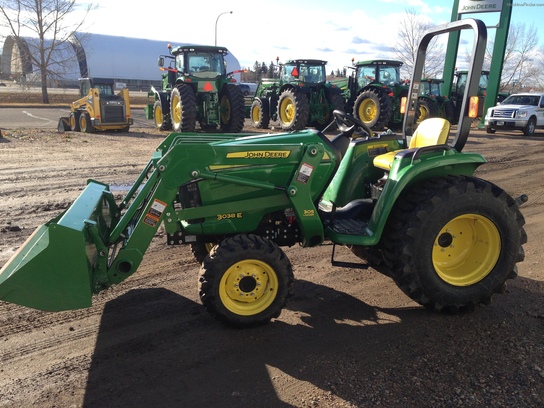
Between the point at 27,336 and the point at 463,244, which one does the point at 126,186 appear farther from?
the point at 463,244

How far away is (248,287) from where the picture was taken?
3.43 m

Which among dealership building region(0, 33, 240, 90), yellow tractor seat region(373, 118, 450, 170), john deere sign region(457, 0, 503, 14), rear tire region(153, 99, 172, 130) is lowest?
rear tire region(153, 99, 172, 130)

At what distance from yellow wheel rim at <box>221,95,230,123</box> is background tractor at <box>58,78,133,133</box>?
307 centimetres

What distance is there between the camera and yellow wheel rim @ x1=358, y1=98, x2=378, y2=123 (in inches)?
642

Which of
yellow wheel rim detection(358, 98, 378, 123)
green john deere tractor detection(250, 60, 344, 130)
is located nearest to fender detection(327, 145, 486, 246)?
green john deere tractor detection(250, 60, 344, 130)

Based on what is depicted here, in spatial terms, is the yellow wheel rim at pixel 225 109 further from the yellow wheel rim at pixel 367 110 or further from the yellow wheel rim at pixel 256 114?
the yellow wheel rim at pixel 367 110

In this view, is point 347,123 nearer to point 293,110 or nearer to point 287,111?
point 293,110

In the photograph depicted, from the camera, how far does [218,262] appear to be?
3.30 meters

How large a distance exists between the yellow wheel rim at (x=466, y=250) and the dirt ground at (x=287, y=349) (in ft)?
1.05

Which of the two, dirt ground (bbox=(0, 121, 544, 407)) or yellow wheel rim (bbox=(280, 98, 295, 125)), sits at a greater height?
yellow wheel rim (bbox=(280, 98, 295, 125))

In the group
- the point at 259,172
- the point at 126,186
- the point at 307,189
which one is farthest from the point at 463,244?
the point at 126,186

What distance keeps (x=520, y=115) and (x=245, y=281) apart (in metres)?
17.7

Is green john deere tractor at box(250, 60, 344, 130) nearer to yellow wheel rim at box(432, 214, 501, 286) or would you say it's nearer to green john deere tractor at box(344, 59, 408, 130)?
green john deere tractor at box(344, 59, 408, 130)

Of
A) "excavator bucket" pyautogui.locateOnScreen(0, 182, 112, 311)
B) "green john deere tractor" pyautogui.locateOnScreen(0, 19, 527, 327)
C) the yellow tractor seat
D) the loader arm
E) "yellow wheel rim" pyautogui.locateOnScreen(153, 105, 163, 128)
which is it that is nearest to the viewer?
"excavator bucket" pyautogui.locateOnScreen(0, 182, 112, 311)
